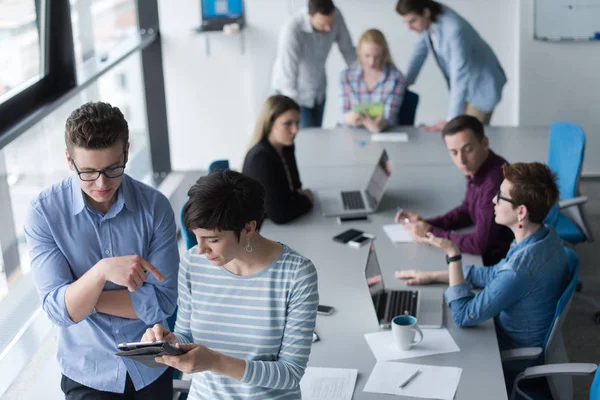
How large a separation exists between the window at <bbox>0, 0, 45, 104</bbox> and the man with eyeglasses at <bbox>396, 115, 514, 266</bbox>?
82.8 inches

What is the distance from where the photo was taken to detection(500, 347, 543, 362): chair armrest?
9.41 feet

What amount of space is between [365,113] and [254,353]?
141 inches

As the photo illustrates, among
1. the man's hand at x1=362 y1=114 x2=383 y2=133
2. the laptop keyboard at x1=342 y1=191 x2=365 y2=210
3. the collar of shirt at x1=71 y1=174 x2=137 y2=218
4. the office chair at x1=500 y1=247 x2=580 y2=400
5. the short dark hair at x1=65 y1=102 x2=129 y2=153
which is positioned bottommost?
the office chair at x1=500 y1=247 x2=580 y2=400

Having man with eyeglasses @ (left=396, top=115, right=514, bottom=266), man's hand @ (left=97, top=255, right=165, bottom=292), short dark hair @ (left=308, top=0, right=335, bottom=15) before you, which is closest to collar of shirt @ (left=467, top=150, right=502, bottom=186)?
man with eyeglasses @ (left=396, top=115, right=514, bottom=266)

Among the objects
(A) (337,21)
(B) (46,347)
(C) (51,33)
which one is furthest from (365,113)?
(B) (46,347)

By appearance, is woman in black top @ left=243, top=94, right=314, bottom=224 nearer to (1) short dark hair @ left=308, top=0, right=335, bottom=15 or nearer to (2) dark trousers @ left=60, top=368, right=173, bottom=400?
(2) dark trousers @ left=60, top=368, right=173, bottom=400

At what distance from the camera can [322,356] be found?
8.99 ft

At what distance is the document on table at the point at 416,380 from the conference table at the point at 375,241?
0.03 meters

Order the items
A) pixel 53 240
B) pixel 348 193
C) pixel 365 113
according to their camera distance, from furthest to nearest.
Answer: pixel 365 113 → pixel 348 193 → pixel 53 240

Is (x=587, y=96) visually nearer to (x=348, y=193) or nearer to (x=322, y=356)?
(x=348, y=193)

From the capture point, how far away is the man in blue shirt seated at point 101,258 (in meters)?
2.10

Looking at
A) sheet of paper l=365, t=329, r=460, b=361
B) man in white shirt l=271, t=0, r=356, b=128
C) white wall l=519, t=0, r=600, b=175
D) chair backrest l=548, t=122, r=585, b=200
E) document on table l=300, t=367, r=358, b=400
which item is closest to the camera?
document on table l=300, t=367, r=358, b=400

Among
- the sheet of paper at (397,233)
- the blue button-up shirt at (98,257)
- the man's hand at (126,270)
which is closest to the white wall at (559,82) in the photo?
the sheet of paper at (397,233)

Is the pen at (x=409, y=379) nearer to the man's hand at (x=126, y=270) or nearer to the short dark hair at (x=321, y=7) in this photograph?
the man's hand at (x=126, y=270)
